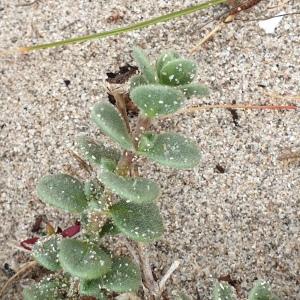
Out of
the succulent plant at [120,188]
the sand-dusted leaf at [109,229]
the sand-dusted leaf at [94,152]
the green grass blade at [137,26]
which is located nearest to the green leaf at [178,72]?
the succulent plant at [120,188]

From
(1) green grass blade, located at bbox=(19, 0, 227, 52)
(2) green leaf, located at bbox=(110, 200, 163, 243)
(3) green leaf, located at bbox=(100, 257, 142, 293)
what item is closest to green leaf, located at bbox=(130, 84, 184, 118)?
(2) green leaf, located at bbox=(110, 200, 163, 243)

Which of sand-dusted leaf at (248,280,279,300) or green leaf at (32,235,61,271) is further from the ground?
green leaf at (32,235,61,271)

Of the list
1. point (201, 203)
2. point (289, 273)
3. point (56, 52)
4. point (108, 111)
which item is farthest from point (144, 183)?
point (56, 52)

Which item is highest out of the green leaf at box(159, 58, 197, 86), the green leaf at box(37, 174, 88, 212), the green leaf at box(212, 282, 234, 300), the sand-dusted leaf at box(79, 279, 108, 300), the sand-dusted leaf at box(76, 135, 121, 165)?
the green leaf at box(159, 58, 197, 86)

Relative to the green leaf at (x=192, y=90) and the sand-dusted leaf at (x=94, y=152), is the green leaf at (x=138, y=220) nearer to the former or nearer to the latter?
the sand-dusted leaf at (x=94, y=152)

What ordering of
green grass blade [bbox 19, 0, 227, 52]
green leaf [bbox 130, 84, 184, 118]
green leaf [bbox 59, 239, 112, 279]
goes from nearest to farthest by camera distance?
green leaf [bbox 130, 84, 184, 118] < green leaf [bbox 59, 239, 112, 279] < green grass blade [bbox 19, 0, 227, 52]

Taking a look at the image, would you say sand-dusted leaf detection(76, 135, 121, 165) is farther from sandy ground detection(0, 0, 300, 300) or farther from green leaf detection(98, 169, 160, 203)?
sandy ground detection(0, 0, 300, 300)
